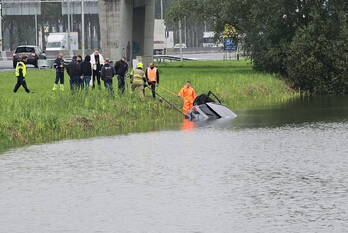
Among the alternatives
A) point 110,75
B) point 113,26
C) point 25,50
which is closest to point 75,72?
point 110,75

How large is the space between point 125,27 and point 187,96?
30.8 meters

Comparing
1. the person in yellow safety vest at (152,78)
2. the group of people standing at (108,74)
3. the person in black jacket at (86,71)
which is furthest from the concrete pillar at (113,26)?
the person in yellow safety vest at (152,78)

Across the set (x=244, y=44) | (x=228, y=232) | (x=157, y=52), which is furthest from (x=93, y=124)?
(x=157, y=52)

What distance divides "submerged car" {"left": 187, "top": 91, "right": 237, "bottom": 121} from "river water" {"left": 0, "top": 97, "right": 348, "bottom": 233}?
4888 mm

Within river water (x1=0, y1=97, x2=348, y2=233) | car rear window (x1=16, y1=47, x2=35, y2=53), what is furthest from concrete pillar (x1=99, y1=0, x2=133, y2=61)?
river water (x1=0, y1=97, x2=348, y2=233)

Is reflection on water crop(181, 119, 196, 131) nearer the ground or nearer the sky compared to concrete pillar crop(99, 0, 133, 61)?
nearer the ground

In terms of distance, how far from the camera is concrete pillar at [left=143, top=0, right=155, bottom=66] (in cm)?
7312

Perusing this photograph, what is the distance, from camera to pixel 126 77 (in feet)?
142

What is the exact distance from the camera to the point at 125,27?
6931 cm

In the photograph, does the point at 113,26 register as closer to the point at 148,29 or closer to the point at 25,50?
the point at 148,29

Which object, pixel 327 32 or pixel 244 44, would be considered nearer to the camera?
pixel 327 32

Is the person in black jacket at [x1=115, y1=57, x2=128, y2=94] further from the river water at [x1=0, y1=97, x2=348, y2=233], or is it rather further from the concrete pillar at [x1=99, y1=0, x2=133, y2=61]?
the concrete pillar at [x1=99, y1=0, x2=133, y2=61]

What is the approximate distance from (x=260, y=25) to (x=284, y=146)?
1284 inches

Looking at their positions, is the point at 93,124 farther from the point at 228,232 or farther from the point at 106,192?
the point at 228,232
